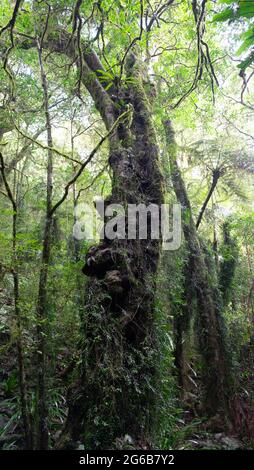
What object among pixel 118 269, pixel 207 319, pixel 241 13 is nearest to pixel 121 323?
pixel 118 269

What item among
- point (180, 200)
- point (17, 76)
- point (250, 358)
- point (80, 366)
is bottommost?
point (250, 358)

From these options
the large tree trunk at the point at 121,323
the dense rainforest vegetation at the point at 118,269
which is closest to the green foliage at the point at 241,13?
the dense rainforest vegetation at the point at 118,269

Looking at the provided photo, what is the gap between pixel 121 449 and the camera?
2.90 metres

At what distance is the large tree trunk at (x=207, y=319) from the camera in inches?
239

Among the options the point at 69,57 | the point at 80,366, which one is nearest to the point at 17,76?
the point at 69,57

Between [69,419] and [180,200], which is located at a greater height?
[180,200]

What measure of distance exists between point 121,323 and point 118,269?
0.62m

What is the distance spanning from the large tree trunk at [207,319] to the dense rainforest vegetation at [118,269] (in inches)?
1.0

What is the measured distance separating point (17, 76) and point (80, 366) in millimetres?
6721

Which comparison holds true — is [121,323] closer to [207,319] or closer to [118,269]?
[118,269]

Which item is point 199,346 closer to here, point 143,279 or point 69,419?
point 143,279

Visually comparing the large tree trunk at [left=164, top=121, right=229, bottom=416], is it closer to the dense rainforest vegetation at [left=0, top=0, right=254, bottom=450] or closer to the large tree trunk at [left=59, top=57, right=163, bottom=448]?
the dense rainforest vegetation at [left=0, top=0, right=254, bottom=450]

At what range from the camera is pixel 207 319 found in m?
6.62

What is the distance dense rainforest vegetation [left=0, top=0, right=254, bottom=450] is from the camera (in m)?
3.12
